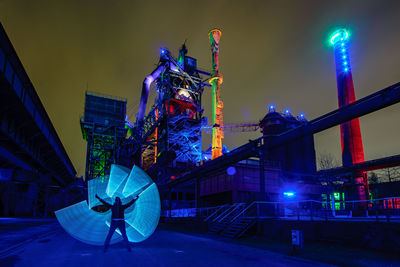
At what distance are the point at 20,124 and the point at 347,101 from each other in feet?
169

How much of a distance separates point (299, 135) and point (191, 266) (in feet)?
44.9

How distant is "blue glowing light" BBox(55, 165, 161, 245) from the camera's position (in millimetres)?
13586

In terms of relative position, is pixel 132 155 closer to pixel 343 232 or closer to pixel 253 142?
pixel 253 142

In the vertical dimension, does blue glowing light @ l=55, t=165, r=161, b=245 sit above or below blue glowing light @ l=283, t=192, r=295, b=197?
below

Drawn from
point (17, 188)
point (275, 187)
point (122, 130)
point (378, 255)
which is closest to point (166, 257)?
point (378, 255)

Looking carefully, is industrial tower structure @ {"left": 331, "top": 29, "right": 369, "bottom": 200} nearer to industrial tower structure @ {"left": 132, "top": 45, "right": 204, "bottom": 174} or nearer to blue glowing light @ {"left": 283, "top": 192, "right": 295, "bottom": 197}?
blue glowing light @ {"left": 283, "top": 192, "right": 295, "bottom": 197}

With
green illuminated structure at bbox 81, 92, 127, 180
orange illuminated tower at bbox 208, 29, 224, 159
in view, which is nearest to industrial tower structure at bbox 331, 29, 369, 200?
orange illuminated tower at bbox 208, 29, 224, 159

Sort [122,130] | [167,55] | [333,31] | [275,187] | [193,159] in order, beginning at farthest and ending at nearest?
[122,130]
[167,55]
[193,159]
[333,31]
[275,187]

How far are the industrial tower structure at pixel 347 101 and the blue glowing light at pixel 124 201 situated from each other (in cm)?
4463

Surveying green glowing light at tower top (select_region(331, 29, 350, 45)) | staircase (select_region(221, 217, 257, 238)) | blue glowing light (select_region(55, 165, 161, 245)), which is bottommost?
staircase (select_region(221, 217, 257, 238))

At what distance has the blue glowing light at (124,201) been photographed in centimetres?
1359

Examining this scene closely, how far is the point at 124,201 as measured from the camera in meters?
14.7

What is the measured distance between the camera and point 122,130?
85.9 m

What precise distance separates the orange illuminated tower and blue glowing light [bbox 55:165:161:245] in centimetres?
4589
